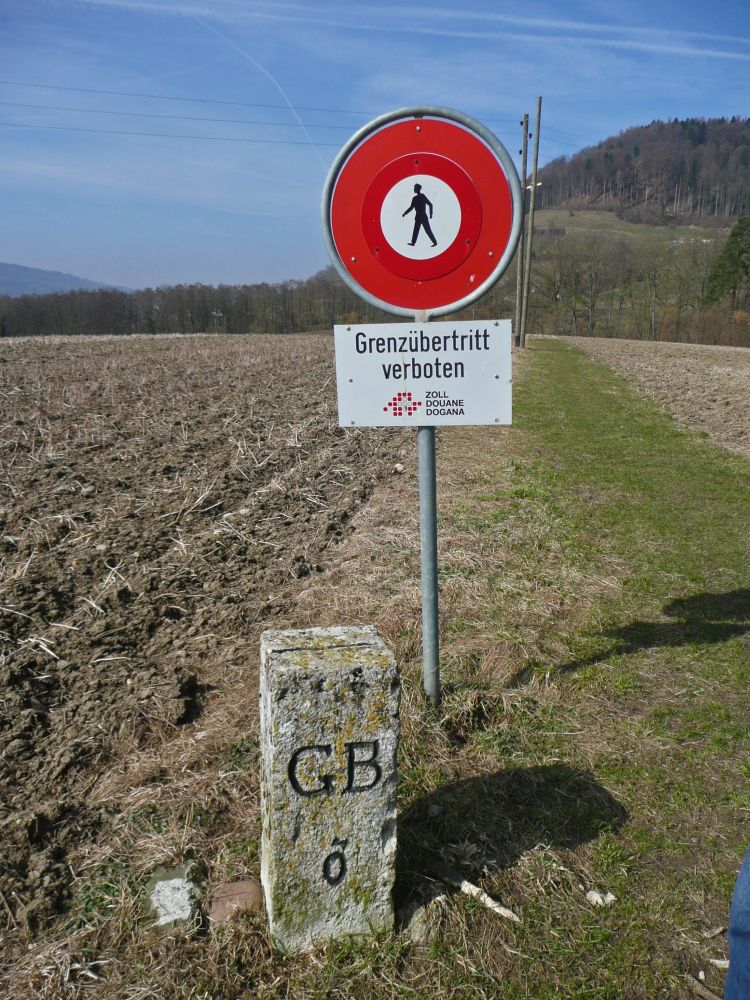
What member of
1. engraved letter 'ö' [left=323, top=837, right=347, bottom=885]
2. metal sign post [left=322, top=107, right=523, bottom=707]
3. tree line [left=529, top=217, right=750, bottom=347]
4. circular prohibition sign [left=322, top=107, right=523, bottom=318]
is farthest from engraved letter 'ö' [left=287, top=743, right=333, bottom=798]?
tree line [left=529, top=217, right=750, bottom=347]

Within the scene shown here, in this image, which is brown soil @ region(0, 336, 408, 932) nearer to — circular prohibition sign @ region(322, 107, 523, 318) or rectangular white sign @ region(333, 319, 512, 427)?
rectangular white sign @ region(333, 319, 512, 427)

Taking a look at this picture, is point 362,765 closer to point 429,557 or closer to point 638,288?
point 429,557

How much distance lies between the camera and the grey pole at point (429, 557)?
3207 mm

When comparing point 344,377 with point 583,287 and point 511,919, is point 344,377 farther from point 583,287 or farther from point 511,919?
point 583,287

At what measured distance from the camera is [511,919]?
2430mm

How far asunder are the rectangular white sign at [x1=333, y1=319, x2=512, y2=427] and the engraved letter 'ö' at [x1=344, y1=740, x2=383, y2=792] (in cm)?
139

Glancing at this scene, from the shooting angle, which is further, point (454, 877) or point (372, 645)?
point (454, 877)

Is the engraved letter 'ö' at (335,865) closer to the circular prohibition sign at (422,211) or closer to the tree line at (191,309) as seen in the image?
the circular prohibition sign at (422,211)

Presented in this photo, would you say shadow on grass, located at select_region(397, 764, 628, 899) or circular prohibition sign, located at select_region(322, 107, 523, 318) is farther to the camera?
circular prohibition sign, located at select_region(322, 107, 523, 318)

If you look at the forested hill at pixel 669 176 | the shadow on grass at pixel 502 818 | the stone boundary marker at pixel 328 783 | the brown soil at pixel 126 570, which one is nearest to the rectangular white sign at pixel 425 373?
the stone boundary marker at pixel 328 783

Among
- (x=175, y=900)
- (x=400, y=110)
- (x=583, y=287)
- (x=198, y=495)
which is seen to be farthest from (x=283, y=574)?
(x=583, y=287)

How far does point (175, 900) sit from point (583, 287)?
8248 centimetres

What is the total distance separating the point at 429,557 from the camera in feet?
10.8

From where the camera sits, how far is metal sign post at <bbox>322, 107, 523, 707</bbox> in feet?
9.54
